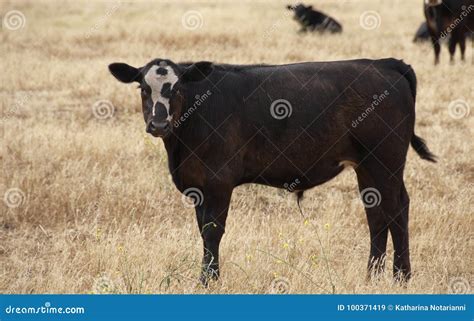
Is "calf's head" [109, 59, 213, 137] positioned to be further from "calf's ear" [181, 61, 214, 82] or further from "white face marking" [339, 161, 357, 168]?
"white face marking" [339, 161, 357, 168]

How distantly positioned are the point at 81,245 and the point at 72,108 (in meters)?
6.12

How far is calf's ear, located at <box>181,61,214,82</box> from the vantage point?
5.47 m

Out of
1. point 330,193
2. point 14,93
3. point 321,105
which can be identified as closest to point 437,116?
point 330,193

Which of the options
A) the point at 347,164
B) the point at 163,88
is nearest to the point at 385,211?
the point at 347,164

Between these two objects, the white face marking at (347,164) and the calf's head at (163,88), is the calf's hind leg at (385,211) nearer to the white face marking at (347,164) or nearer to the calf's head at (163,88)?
the white face marking at (347,164)

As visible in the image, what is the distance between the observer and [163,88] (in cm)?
530

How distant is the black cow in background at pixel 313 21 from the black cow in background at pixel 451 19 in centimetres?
606

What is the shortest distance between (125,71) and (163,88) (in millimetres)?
492

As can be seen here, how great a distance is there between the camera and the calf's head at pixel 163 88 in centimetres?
513

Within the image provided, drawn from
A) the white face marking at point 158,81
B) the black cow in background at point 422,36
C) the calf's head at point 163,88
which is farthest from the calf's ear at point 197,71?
the black cow in background at point 422,36

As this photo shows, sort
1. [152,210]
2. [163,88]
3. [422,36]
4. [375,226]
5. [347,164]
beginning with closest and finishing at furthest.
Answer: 1. [163,88]
2. [347,164]
3. [375,226]
4. [152,210]
5. [422,36]

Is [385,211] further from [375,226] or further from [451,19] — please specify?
[451,19]

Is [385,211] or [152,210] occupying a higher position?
[385,211]

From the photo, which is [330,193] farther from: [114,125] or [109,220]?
[114,125]
